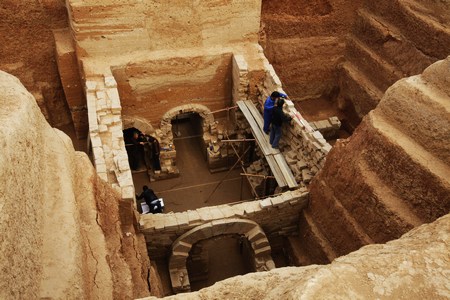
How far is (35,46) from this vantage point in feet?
30.0

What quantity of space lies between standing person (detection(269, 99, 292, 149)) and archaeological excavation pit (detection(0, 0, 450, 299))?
0.55 ft

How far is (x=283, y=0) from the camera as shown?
1023 cm

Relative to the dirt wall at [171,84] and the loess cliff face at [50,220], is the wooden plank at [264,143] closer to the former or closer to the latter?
the dirt wall at [171,84]

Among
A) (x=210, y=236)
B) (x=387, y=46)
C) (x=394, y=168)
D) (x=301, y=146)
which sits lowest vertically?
(x=394, y=168)

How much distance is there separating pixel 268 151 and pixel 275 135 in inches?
13.5

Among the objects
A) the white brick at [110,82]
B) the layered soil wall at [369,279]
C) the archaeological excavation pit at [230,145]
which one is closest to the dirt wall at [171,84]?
the archaeological excavation pit at [230,145]

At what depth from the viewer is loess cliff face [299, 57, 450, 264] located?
4.88 m

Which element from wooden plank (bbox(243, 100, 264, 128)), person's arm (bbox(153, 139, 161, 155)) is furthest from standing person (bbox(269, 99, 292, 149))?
person's arm (bbox(153, 139, 161, 155))

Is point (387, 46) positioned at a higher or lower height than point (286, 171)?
higher

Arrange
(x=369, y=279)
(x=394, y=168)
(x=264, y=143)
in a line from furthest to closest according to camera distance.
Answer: (x=264, y=143), (x=394, y=168), (x=369, y=279)

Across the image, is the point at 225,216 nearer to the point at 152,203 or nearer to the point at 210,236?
the point at 210,236

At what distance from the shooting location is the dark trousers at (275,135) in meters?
7.91

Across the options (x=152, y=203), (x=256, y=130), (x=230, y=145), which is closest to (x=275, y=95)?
(x=256, y=130)

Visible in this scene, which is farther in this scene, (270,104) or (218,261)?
(218,261)
